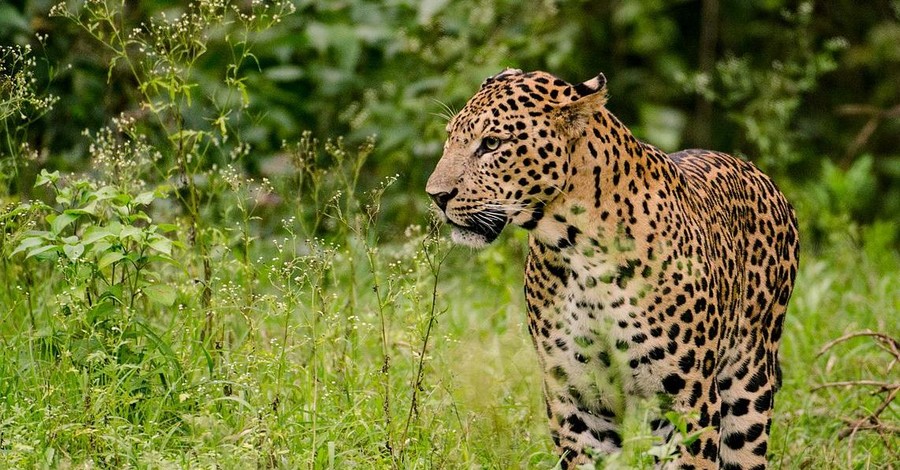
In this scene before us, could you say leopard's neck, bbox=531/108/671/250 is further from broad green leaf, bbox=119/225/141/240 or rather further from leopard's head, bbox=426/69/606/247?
broad green leaf, bbox=119/225/141/240

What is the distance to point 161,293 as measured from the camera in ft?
16.0

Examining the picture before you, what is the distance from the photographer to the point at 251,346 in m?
4.80

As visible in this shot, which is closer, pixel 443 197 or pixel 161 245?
pixel 443 197

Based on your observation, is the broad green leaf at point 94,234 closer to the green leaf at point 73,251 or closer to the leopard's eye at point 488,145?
the green leaf at point 73,251

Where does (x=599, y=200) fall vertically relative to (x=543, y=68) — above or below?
below

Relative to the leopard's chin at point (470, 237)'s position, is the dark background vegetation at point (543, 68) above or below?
above

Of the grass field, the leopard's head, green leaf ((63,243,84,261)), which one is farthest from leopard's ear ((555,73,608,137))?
green leaf ((63,243,84,261))

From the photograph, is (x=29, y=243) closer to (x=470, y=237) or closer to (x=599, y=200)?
(x=470, y=237)

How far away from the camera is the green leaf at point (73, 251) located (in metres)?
4.62

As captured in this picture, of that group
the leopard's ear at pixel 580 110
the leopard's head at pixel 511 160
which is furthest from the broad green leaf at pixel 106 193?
the leopard's ear at pixel 580 110

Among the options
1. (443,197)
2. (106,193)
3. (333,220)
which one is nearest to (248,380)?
(106,193)

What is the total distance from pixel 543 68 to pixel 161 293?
5.03 meters


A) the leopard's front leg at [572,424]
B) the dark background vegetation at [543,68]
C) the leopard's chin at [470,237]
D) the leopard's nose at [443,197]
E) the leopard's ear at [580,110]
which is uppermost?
the dark background vegetation at [543,68]

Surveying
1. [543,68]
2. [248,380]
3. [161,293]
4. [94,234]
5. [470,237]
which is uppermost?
[543,68]
